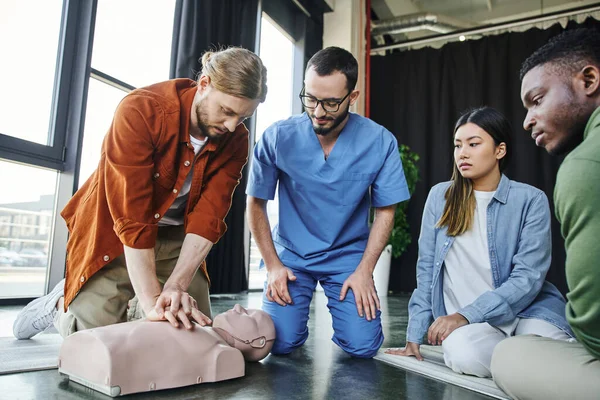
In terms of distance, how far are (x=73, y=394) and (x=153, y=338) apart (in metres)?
0.21

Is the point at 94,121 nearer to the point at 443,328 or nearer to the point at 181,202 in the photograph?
the point at 181,202

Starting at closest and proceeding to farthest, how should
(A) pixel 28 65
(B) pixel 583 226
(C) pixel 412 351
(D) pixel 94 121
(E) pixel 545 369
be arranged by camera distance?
(B) pixel 583 226 → (E) pixel 545 369 → (C) pixel 412 351 → (A) pixel 28 65 → (D) pixel 94 121

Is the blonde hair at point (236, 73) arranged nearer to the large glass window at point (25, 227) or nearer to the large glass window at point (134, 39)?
the large glass window at point (25, 227)

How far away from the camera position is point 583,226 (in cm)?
81

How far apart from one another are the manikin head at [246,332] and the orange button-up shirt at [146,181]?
25cm

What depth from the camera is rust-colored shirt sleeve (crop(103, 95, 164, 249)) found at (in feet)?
4.42

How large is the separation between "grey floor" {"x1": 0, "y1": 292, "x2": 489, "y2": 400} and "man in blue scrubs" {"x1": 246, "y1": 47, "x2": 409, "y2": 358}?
14cm

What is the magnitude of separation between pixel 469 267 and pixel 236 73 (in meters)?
1.02

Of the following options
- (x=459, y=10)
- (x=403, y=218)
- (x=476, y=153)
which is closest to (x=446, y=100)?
(x=459, y=10)

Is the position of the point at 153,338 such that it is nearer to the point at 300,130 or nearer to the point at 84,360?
the point at 84,360

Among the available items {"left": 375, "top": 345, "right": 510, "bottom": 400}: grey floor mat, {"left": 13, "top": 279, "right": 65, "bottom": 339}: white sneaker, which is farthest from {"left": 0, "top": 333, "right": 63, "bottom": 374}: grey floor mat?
{"left": 375, "top": 345, "right": 510, "bottom": 400}: grey floor mat

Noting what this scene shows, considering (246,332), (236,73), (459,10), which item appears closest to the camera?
(236,73)

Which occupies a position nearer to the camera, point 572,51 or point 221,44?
point 572,51

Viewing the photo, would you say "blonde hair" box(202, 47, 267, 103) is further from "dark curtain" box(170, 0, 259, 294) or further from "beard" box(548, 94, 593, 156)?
"dark curtain" box(170, 0, 259, 294)
